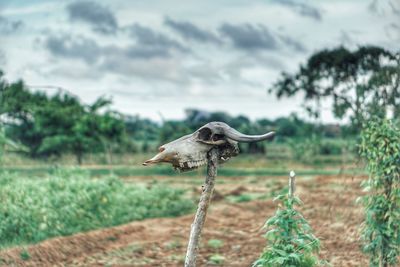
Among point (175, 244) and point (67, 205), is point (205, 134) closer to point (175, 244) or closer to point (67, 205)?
point (175, 244)

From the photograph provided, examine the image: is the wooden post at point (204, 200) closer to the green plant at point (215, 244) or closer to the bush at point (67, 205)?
the bush at point (67, 205)

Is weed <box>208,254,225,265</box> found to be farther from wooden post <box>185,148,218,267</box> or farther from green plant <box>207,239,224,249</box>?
wooden post <box>185,148,218,267</box>

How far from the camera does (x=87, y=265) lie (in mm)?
9148

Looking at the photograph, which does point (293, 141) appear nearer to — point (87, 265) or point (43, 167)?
point (43, 167)

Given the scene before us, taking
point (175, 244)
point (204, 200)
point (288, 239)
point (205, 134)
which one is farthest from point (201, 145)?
point (175, 244)

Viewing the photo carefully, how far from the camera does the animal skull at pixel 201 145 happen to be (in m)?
4.33

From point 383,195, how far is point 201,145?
293cm

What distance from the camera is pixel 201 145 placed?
4.49 m

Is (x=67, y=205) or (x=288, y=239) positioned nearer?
(x=288, y=239)

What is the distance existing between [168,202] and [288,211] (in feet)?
33.4

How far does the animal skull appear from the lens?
4332mm

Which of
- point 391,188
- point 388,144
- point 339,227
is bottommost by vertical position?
point 339,227

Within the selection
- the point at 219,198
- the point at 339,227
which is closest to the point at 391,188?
the point at 339,227

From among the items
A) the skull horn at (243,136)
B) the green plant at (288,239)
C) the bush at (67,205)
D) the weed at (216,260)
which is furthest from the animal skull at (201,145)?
the bush at (67,205)
